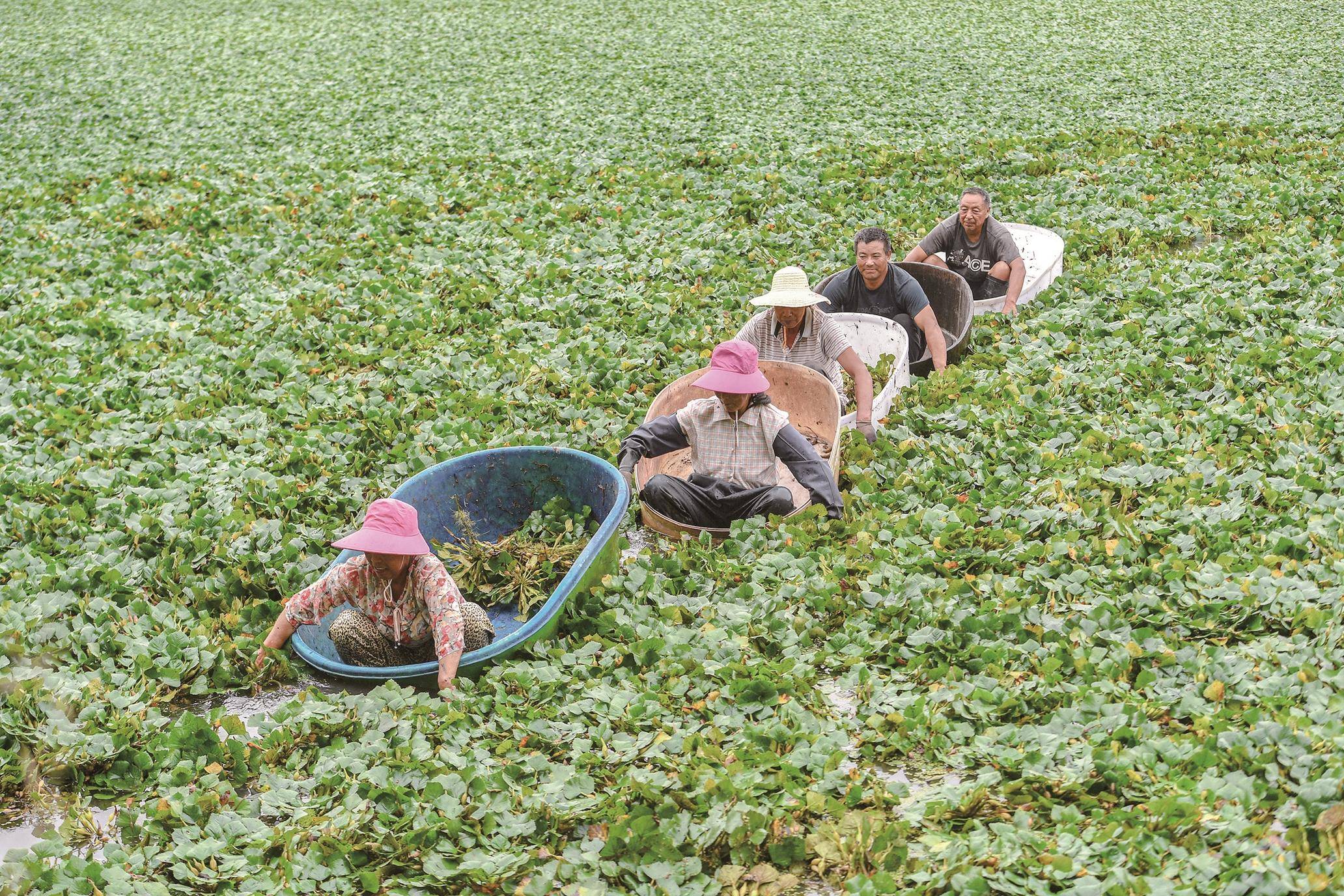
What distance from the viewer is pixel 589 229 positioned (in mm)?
10562

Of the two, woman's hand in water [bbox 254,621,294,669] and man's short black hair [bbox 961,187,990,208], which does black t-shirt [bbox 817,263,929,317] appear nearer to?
man's short black hair [bbox 961,187,990,208]

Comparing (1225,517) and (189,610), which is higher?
(1225,517)

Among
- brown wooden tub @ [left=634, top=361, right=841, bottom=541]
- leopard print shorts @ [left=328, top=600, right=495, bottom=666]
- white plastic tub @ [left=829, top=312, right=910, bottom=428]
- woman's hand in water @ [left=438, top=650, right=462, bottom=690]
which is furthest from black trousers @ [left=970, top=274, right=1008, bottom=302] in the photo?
woman's hand in water @ [left=438, top=650, right=462, bottom=690]

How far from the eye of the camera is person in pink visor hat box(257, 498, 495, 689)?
4355 mm

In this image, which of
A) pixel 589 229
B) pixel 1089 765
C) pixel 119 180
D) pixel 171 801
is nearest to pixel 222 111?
pixel 119 180

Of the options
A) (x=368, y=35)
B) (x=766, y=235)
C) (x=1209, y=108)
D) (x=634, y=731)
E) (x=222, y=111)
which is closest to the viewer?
(x=634, y=731)

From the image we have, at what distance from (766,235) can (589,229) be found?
5.77ft

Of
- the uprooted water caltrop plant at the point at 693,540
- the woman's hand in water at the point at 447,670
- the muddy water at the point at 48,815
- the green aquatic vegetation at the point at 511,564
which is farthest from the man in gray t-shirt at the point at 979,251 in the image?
the muddy water at the point at 48,815

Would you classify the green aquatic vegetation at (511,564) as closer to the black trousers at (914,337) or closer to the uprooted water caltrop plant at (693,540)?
the uprooted water caltrop plant at (693,540)

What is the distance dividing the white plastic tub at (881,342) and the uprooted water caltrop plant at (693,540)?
0.15m

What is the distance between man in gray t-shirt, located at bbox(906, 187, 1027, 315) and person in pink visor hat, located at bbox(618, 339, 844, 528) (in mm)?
3063

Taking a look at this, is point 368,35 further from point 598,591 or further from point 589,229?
point 598,591

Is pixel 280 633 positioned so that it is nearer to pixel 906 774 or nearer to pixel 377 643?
pixel 377 643

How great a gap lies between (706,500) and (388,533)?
1.89 metres
